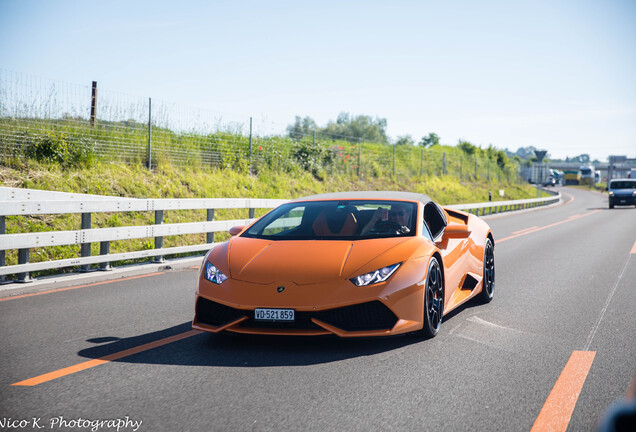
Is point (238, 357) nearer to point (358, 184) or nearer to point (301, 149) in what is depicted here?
point (301, 149)

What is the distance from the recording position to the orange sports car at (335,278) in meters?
4.77

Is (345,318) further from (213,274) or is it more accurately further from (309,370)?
(213,274)

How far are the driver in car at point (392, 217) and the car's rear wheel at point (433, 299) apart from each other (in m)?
0.59

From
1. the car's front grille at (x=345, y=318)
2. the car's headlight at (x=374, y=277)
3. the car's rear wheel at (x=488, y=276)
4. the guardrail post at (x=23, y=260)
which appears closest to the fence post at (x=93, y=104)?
the guardrail post at (x=23, y=260)

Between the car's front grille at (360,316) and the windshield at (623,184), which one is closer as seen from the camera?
the car's front grille at (360,316)

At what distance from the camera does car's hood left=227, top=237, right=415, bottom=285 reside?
4.91m

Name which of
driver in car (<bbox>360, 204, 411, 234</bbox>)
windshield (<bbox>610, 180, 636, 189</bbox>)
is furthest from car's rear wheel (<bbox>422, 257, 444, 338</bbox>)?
windshield (<bbox>610, 180, 636, 189</bbox>)

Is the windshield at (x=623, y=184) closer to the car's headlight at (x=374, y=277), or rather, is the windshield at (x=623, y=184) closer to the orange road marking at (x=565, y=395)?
the orange road marking at (x=565, y=395)

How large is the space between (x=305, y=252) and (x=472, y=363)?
156 centimetres

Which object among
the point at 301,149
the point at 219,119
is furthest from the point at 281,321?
the point at 301,149

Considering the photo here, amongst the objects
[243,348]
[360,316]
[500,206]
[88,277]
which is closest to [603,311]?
[360,316]

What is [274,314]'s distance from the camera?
4746 millimetres

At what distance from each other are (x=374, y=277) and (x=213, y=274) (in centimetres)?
A: 131

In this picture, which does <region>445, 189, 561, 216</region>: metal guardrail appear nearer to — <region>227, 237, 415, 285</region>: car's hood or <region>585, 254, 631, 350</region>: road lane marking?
<region>585, 254, 631, 350</region>: road lane marking
